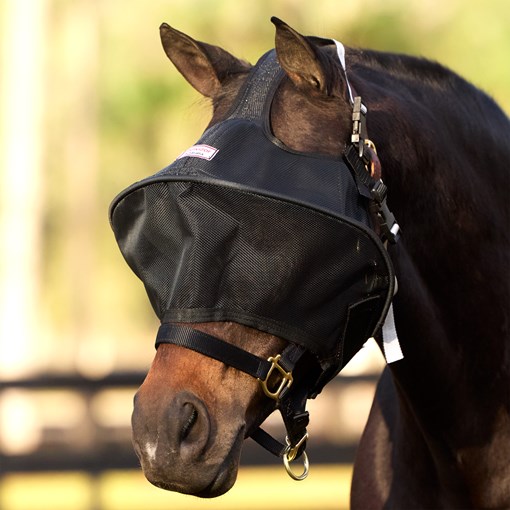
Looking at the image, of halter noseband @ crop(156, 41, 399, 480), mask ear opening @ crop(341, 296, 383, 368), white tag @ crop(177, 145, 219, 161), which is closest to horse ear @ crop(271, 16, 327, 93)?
halter noseband @ crop(156, 41, 399, 480)

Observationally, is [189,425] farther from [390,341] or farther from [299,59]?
[299,59]

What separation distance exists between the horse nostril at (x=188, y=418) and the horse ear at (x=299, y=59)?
0.87 meters

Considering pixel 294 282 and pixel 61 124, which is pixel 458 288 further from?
pixel 61 124

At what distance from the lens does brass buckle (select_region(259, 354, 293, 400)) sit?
2.63 m

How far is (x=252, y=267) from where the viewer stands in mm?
2629

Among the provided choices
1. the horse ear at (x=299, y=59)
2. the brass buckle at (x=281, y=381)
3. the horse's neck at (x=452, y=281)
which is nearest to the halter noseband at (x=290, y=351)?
the brass buckle at (x=281, y=381)

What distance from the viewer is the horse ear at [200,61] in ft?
10.1

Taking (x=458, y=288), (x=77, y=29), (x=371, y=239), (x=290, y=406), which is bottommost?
(x=77, y=29)

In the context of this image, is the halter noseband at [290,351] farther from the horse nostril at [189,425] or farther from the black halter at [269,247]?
the horse nostril at [189,425]

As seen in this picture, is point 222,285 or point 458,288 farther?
point 458,288

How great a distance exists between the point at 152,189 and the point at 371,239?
1.79ft

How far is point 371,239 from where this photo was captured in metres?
2.72

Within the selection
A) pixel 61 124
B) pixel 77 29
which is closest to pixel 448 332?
pixel 77 29

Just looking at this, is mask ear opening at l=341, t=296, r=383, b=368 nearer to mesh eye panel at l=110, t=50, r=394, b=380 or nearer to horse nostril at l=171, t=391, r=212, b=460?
mesh eye panel at l=110, t=50, r=394, b=380
